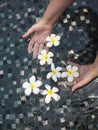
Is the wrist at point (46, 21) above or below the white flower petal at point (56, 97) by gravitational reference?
above

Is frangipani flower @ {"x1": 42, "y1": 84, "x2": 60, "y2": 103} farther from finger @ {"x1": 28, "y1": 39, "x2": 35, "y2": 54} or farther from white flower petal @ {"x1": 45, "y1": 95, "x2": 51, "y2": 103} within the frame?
finger @ {"x1": 28, "y1": 39, "x2": 35, "y2": 54}

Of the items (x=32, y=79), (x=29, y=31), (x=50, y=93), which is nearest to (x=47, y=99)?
(x=50, y=93)

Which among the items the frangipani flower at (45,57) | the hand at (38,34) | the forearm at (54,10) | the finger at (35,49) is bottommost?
the frangipani flower at (45,57)

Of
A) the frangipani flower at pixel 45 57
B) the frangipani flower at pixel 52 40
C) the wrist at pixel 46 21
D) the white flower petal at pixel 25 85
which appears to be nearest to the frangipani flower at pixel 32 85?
the white flower petal at pixel 25 85

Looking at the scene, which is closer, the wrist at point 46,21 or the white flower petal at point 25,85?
the white flower petal at point 25,85

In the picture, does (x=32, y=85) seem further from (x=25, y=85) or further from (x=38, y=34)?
(x=38, y=34)

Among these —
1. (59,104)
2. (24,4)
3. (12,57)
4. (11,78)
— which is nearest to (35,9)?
(24,4)

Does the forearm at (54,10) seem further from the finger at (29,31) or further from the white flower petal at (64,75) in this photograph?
the white flower petal at (64,75)
